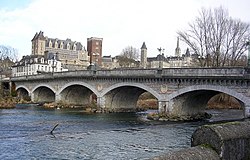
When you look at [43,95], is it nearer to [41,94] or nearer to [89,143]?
[41,94]

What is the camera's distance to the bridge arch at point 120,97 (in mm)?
40116

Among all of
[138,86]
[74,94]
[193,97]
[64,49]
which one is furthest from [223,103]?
[64,49]

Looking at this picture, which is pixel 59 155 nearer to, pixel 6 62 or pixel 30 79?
pixel 30 79

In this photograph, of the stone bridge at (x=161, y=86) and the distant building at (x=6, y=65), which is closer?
the stone bridge at (x=161, y=86)

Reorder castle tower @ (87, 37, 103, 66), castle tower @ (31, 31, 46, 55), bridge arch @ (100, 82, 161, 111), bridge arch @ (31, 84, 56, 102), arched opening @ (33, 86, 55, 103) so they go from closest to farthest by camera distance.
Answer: bridge arch @ (100, 82, 161, 111) < bridge arch @ (31, 84, 56, 102) < arched opening @ (33, 86, 55, 103) < castle tower @ (31, 31, 46, 55) < castle tower @ (87, 37, 103, 66)

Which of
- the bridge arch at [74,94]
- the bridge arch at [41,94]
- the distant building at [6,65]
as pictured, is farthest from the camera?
the distant building at [6,65]

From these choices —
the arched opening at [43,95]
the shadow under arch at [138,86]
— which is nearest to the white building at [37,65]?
the arched opening at [43,95]

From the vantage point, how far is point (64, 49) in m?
122

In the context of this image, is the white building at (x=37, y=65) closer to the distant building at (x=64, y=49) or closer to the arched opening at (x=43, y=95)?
the distant building at (x=64, y=49)

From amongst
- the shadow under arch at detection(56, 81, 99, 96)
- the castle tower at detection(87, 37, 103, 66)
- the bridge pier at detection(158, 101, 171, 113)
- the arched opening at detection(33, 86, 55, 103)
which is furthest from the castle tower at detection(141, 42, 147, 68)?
the bridge pier at detection(158, 101, 171, 113)

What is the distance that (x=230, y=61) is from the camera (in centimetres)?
4769

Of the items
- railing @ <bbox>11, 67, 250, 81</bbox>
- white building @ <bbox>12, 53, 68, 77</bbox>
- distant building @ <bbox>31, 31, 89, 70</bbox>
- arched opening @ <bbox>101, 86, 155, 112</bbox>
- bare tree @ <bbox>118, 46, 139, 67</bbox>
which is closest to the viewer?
railing @ <bbox>11, 67, 250, 81</bbox>

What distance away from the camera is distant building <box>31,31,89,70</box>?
117625mm

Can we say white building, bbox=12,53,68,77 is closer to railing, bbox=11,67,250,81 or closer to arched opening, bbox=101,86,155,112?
railing, bbox=11,67,250,81
